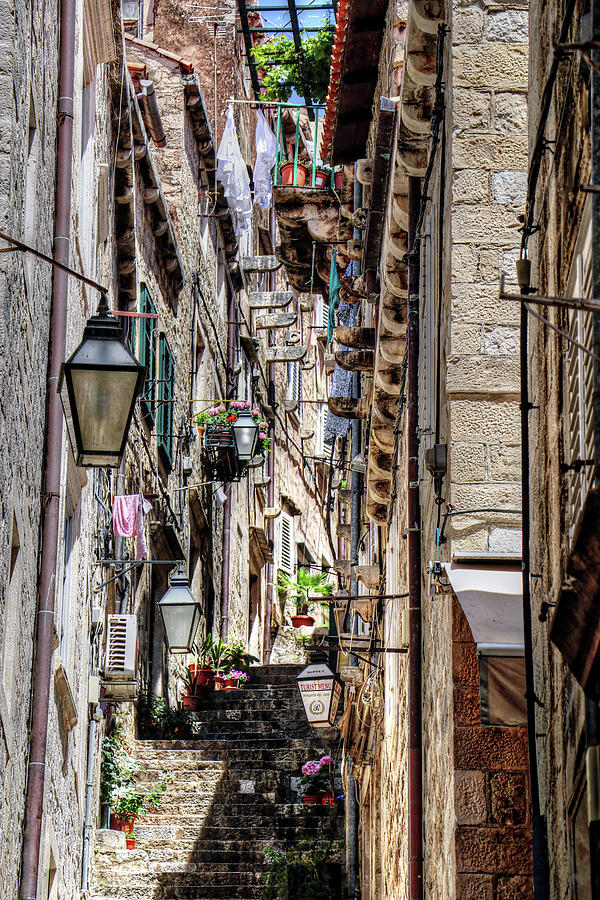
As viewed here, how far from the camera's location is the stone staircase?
46.4ft

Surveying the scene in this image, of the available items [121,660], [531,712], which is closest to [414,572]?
[531,712]

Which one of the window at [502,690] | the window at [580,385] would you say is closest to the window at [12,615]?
the window at [502,690]

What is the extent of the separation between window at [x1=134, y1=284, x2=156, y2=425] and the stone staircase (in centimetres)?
409

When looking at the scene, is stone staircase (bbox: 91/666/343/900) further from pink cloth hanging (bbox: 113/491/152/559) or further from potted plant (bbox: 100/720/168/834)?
pink cloth hanging (bbox: 113/491/152/559)

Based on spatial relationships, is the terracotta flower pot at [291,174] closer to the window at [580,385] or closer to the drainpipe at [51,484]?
the drainpipe at [51,484]

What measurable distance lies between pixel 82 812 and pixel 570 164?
9.12m

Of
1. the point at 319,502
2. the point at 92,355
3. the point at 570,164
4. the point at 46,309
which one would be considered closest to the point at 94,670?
the point at 46,309

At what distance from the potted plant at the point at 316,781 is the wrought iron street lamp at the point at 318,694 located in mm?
1304

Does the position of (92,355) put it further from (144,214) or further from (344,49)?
(144,214)

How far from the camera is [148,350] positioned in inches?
683

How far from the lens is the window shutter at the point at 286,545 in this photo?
34281 millimetres

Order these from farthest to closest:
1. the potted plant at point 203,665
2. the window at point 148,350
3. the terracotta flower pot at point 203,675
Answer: the potted plant at point 203,665 < the terracotta flower pot at point 203,675 < the window at point 148,350

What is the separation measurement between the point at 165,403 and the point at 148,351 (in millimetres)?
2092

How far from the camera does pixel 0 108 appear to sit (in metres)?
6.73
